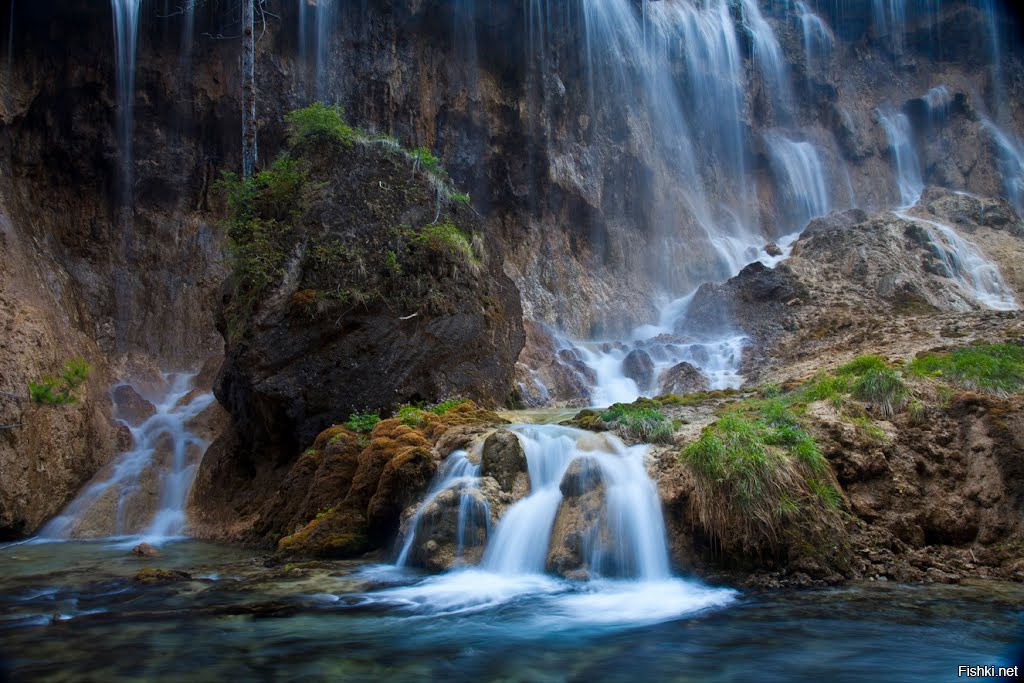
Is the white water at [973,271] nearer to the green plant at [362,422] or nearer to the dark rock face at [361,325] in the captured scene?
the dark rock face at [361,325]

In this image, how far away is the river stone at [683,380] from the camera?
1720 cm

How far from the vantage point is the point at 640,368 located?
63.0 ft

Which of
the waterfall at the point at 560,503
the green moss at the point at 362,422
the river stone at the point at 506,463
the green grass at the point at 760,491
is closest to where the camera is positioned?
the green grass at the point at 760,491

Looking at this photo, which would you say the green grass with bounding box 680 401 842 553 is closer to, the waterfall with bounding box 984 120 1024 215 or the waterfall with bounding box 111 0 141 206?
the waterfall with bounding box 111 0 141 206

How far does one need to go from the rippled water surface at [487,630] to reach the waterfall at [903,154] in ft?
119

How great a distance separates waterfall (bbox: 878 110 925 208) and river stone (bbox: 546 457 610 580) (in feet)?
117

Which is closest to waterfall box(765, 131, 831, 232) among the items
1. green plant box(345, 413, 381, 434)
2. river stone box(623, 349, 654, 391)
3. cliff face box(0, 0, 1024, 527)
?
cliff face box(0, 0, 1024, 527)

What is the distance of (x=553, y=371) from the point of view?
18422mm

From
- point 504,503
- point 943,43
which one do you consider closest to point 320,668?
point 504,503

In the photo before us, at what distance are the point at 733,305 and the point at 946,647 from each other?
1812 centimetres

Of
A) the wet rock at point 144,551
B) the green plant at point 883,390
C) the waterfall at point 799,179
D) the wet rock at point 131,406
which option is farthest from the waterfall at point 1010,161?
the wet rock at point 144,551

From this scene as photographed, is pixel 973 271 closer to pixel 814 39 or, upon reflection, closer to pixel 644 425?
pixel 814 39

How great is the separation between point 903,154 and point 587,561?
128ft

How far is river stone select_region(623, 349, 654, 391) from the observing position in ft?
61.6
